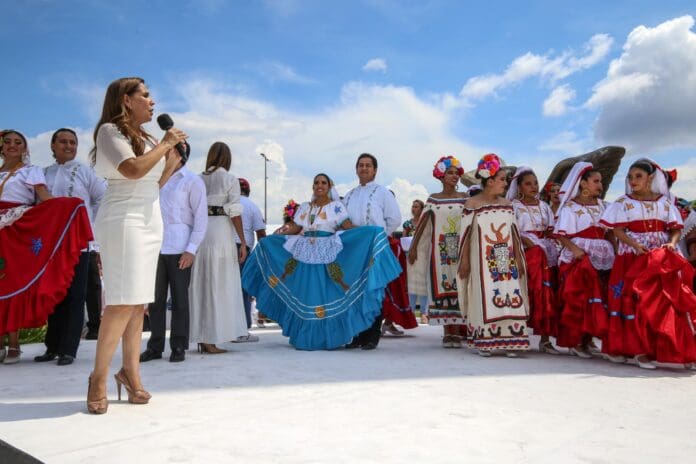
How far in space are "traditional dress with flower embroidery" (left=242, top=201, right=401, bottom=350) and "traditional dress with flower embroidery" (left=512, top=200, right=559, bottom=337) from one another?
125 centimetres

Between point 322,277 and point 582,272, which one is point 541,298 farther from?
point 322,277

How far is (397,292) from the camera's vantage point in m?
6.76

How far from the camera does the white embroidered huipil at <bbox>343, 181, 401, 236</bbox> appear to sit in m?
6.64

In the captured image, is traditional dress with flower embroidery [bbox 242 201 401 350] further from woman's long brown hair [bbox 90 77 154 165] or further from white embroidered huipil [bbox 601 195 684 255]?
woman's long brown hair [bbox 90 77 154 165]

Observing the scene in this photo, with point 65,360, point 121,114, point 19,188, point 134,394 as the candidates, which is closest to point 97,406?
point 134,394

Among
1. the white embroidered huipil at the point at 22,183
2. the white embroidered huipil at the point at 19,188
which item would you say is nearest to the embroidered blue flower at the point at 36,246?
the white embroidered huipil at the point at 19,188

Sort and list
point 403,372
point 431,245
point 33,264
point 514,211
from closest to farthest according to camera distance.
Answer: point 403,372
point 33,264
point 514,211
point 431,245

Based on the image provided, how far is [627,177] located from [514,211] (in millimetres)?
1023

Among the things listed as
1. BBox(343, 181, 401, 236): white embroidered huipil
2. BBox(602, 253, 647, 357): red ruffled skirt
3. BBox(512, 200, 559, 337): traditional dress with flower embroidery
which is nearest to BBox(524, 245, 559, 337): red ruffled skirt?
BBox(512, 200, 559, 337): traditional dress with flower embroidery

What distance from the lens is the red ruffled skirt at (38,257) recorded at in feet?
16.1

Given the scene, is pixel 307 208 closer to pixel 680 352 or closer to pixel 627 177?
pixel 627 177

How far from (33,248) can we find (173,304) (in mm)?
1239

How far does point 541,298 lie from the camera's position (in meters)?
5.53

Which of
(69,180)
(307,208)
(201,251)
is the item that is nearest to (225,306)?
(201,251)
